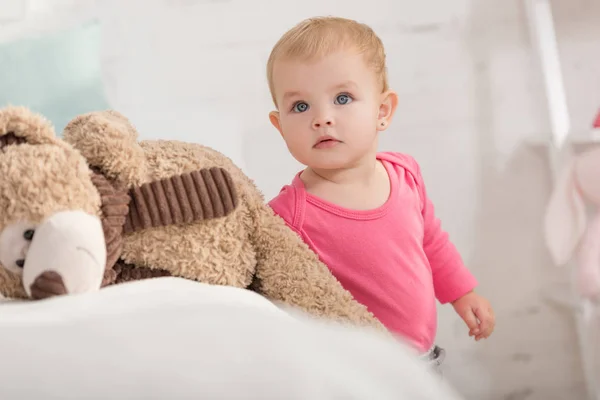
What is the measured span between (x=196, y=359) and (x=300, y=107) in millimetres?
604

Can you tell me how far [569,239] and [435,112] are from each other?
413 millimetres

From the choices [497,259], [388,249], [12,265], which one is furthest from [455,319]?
[12,265]

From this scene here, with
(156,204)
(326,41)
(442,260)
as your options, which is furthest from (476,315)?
(156,204)

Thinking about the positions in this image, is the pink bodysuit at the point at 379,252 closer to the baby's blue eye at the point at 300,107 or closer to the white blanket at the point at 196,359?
the baby's blue eye at the point at 300,107

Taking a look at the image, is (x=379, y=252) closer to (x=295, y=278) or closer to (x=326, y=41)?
(x=295, y=278)

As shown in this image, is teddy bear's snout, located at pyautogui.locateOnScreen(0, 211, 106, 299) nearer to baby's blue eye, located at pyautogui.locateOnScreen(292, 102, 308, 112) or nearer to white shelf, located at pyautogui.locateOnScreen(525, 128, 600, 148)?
baby's blue eye, located at pyautogui.locateOnScreen(292, 102, 308, 112)

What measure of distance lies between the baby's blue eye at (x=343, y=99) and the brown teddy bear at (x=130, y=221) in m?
0.19

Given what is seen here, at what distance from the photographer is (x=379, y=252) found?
3.16ft

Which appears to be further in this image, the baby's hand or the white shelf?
the white shelf

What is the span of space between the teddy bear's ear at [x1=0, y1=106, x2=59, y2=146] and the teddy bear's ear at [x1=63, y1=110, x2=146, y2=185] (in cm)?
5

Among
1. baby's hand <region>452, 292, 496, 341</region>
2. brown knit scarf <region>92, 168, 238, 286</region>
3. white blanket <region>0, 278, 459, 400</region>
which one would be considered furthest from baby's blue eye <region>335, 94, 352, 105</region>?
white blanket <region>0, 278, 459, 400</region>

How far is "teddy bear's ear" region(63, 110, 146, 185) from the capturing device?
2.35ft

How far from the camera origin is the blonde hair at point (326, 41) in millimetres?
931

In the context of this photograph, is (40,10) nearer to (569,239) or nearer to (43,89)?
(43,89)
